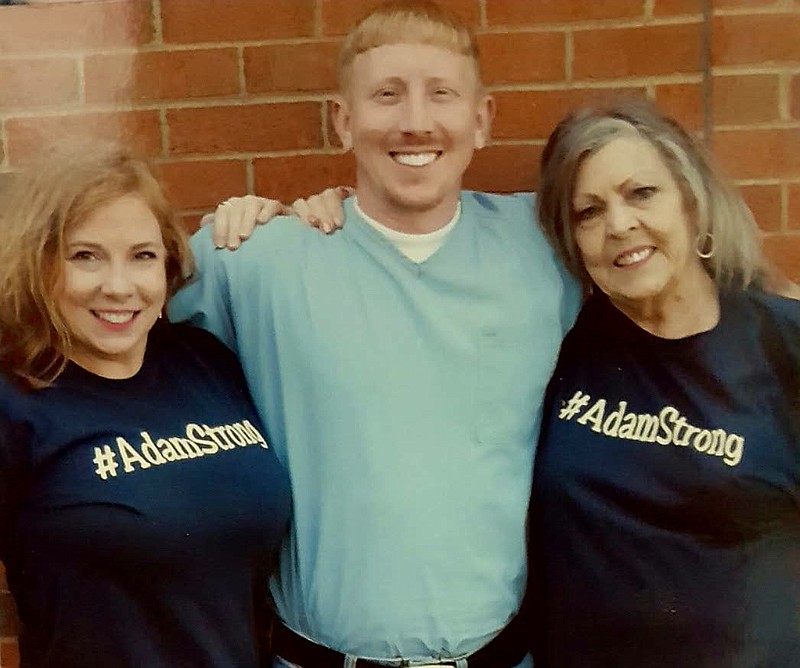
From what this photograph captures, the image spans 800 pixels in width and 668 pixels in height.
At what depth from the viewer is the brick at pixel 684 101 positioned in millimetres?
1433

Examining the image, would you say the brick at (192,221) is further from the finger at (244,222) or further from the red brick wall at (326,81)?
the finger at (244,222)

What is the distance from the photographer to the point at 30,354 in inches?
43.0

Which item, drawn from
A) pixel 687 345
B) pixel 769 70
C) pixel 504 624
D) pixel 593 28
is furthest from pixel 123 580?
pixel 769 70

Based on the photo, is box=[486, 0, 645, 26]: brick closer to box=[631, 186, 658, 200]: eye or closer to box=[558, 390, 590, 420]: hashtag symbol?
box=[631, 186, 658, 200]: eye

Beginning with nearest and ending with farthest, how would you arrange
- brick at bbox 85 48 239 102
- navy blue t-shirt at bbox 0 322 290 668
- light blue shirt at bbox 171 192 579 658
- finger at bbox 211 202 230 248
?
navy blue t-shirt at bbox 0 322 290 668, light blue shirt at bbox 171 192 579 658, finger at bbox 211 202 230 248, brick at bbox 85 48 239 102

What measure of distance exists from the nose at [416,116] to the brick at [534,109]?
286mm

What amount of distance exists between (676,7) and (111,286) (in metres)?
1.00

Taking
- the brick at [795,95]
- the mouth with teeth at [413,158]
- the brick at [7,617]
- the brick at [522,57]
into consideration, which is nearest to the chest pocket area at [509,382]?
the mouth with teeth at [413,158]

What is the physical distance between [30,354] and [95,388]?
0.09 meters

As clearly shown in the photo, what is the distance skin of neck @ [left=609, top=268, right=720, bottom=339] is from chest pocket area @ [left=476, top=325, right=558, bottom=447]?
6.0 inches

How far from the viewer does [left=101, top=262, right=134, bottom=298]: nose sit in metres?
1.11

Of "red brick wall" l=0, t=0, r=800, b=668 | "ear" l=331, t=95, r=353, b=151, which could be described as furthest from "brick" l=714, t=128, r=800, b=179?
"ear" l=331, t=95, r=353, b=151

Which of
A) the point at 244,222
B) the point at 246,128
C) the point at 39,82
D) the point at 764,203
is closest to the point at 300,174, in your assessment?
the point at 246,128

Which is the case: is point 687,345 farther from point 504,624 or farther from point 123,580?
point 123,580
